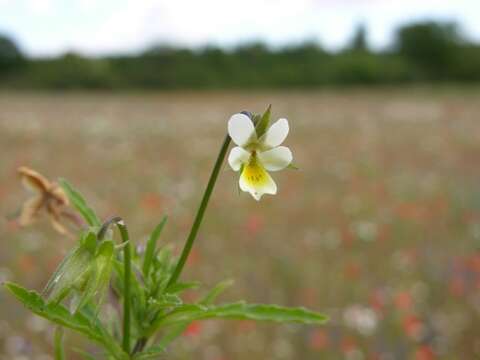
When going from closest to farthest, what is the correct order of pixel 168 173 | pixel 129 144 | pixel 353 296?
pixel 353 296 → pixel 168 173 → pixel 129 144

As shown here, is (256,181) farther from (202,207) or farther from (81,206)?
(81,206)

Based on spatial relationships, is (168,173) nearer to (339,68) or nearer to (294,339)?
(294,339)

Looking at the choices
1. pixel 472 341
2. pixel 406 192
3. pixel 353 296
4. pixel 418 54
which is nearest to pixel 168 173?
pixel 406 192

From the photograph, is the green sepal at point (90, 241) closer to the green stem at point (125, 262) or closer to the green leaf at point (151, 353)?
the green stem at point (125, 262)

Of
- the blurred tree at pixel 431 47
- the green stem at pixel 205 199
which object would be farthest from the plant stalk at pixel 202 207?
the blurred tree at pixel 431 47

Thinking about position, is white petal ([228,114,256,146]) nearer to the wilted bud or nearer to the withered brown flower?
the wilted bud
